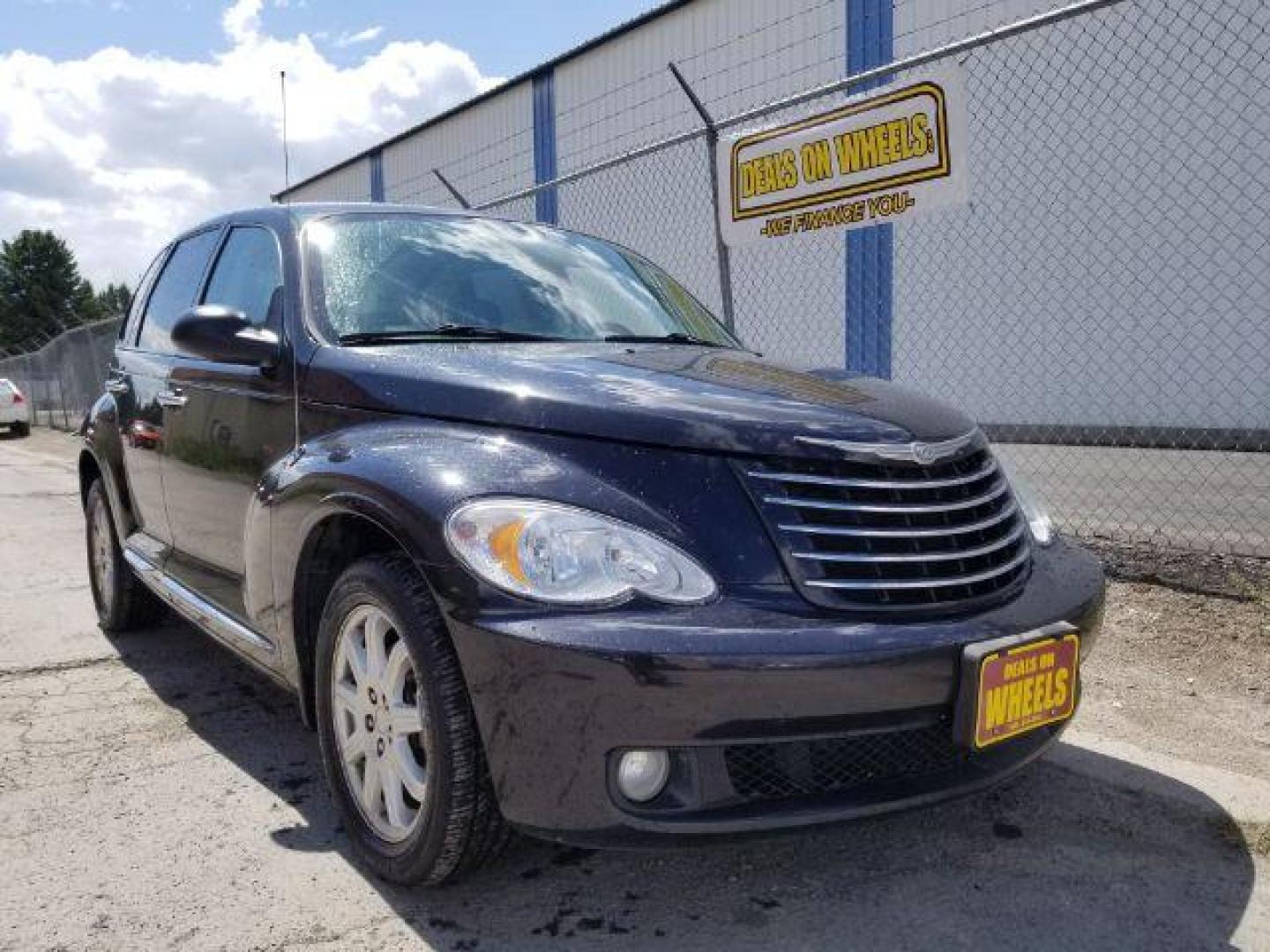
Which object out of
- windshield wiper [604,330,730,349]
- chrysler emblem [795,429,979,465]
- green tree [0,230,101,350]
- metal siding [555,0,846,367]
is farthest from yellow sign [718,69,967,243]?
green tree [0,230,101,350]

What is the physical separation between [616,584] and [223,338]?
150cm

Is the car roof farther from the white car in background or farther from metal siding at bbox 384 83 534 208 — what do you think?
the white car in background

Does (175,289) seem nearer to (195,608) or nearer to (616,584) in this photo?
(195,608)

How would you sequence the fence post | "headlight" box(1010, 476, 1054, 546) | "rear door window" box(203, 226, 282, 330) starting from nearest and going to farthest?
1. "headlight" box(1010, 476, 1054, 546)
2. "rear door window" box(203, 226, 282, 330)
3. the fence post

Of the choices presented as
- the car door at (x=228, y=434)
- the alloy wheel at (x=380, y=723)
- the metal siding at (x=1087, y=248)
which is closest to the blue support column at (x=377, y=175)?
the metal siding at (x=1087, y=248)

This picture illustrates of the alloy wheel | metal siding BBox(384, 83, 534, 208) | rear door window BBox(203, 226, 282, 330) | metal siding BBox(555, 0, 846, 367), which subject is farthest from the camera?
metal siding BBox(384, 83, 534, 208)

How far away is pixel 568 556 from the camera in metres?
1.99

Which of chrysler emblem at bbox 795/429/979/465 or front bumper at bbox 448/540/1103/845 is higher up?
chrysler emblem at bbox 795/429/979/465

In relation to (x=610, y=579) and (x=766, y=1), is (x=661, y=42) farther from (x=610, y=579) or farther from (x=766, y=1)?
(x=610, y=579)

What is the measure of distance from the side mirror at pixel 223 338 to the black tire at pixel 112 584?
73.5 inches

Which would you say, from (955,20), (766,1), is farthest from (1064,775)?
(766,1)

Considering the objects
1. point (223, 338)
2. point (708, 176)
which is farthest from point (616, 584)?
point (708, 176)

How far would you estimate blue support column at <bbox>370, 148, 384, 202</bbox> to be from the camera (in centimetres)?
2103

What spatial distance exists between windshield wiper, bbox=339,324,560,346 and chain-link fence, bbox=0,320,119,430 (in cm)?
1155
